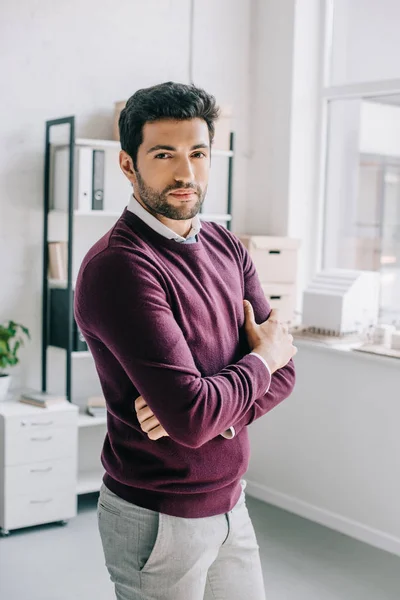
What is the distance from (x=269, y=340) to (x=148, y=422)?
34 centimetres

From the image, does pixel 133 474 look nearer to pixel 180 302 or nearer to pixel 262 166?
pixel 180 302

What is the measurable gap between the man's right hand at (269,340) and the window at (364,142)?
245cm

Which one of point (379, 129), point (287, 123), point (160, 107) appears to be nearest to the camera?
point (160, 107)

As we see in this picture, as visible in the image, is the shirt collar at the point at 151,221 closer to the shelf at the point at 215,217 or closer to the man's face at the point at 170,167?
the man's face at the point at 170,167

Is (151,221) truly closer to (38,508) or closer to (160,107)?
(160,107)

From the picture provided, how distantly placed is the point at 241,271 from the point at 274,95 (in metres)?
2.86

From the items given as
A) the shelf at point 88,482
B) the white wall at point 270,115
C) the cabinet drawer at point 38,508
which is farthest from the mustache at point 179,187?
the white wall at point 270,115

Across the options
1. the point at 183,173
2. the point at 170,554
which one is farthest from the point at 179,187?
the point at 170,554

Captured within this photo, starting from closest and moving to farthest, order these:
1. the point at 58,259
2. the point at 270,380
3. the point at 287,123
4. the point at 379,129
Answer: the point at 270,380, the point at 58,259, the point at 379,129, the point at 287,123

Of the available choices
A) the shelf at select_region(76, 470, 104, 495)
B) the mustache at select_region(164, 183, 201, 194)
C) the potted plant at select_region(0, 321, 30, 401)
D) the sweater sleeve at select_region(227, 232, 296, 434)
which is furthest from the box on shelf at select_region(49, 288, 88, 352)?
the mustache at select_region(164, 183, 201, 194)

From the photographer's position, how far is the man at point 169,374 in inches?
57.6

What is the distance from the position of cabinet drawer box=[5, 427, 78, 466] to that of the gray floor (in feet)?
1.10

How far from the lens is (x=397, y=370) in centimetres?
349

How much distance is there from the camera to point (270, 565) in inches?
132
